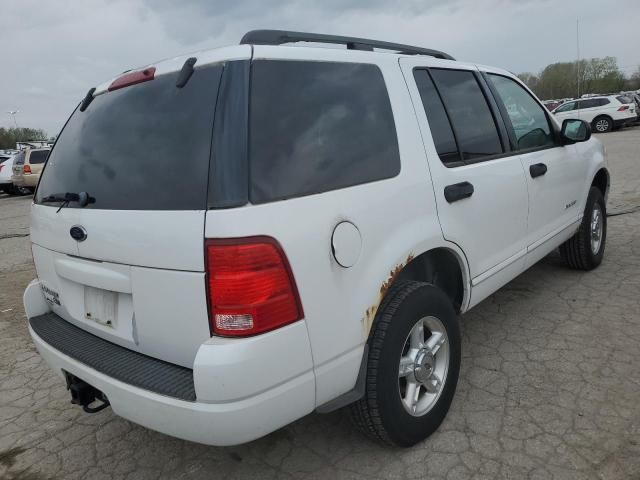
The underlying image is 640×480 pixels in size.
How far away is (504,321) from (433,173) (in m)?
1.75

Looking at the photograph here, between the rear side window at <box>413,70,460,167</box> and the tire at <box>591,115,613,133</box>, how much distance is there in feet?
76.3

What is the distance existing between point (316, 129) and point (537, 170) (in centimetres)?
198

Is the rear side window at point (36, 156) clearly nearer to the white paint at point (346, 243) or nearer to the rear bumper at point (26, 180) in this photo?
the rear bumper at point (26, 180)

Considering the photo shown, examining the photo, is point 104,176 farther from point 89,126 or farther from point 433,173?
point 433,173

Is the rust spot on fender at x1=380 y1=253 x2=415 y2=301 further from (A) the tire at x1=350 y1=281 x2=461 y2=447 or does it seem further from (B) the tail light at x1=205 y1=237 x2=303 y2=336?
(B) the tail light at x1=205 y1=237 x2=303 y2=336

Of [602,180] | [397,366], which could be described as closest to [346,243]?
[397,366]

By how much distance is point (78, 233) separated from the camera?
6.64ft

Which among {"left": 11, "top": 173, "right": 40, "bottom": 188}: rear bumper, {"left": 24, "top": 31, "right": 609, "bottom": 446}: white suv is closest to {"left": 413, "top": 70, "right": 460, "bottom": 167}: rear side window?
{"left": 24, "top": 31, "right": 609, "bottom": 446}: white suv

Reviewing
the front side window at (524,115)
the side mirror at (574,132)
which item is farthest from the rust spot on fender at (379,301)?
the side mirror at (574,132)

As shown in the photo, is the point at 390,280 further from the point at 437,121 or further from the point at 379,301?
the point at 437,121

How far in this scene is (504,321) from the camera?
11.8 ft

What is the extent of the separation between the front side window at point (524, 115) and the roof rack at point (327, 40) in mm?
508

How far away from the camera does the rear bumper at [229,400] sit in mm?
1598

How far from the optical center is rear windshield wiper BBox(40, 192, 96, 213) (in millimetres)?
2043
